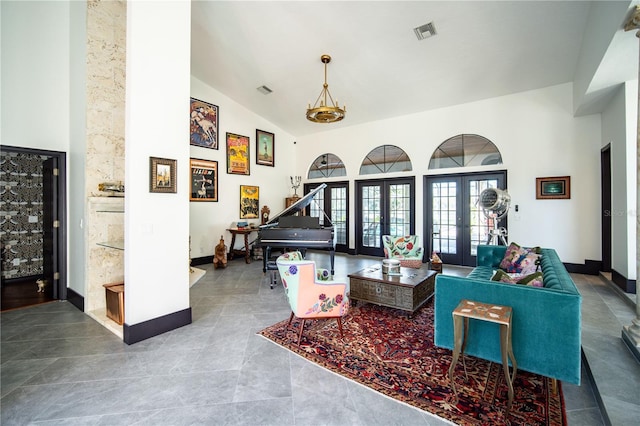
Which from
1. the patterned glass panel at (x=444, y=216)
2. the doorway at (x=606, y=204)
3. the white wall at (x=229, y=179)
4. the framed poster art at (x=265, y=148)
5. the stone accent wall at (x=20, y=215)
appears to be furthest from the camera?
the framed poster art at (x=265, y=148)

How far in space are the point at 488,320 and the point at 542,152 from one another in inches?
214

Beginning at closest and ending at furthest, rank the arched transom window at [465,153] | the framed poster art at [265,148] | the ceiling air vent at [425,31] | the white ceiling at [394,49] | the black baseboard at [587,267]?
the white ceiling at [394,49]
the ceiling air vent at [425,31]
the black baseboard at [587,267]
the arched transom window at [465,153]
the framed poster art at [265,148]

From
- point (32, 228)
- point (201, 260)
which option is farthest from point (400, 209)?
point (32, 228)

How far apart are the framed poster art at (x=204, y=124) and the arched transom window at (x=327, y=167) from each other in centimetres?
313

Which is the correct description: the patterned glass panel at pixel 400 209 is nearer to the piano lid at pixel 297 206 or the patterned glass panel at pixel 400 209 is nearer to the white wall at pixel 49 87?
the piano lid at pixel 297 206

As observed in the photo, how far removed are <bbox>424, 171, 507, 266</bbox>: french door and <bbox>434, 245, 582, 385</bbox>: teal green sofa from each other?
13.9ft

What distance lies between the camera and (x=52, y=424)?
Result: 6.18 ft

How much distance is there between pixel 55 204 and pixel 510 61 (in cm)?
773

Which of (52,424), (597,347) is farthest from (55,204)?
(597,347)

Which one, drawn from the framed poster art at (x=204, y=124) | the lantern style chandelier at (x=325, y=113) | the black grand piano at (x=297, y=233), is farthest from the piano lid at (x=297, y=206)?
the framed poster art at (x=204, y=124)

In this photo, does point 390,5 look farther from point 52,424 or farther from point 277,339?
point 52,424

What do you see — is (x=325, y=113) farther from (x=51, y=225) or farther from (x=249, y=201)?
(x=51, y=225)

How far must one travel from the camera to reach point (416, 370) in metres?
2.47

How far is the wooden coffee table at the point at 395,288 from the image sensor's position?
3514mm
